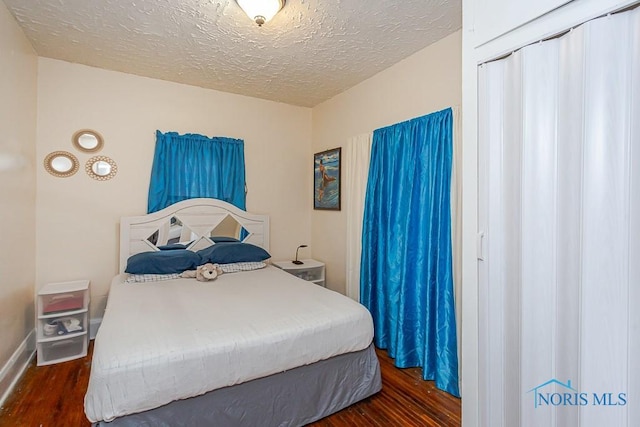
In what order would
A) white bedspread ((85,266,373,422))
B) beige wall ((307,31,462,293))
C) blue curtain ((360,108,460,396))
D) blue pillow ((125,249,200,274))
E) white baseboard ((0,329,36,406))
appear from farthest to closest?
1. blue pillow ((125,249,200,274))
2. beige wall ((307,31,462,293))
3. blue curtain ((360,108,460,396))
4. white baseboard ((0,329,36,406))
5. white bedspread ((85,266,373,422))

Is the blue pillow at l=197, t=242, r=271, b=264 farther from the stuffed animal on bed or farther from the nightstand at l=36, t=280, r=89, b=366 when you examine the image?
the nightstand at l=36, t=280, r=89, b=366

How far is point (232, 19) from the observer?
85.7 inches

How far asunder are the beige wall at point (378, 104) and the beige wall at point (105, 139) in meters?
0.83

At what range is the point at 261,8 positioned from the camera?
6.24ft

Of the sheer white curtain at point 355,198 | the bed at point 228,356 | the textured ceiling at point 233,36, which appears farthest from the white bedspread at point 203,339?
the textured ceiling at point 233,36

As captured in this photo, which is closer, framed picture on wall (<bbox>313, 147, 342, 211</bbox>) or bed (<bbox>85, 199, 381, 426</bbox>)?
bed (<bbox>85, 199, 381, 426</bbox>)

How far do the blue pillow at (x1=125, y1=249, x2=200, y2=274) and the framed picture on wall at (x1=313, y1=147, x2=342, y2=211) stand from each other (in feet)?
5.34

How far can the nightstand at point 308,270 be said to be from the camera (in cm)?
361

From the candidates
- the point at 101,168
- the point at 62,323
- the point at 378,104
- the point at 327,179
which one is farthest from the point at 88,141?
the point at 378,104

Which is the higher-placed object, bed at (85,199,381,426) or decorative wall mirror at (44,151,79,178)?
decorative wall mirror at (44,151,79,178)

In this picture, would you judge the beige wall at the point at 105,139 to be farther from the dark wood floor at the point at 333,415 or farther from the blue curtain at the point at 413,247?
the blue curtain at the point at 413,247

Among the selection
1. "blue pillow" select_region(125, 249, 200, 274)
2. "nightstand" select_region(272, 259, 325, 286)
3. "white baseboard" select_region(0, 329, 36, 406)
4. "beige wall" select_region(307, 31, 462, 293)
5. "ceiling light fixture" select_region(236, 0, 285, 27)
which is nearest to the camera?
"ceiling light fixture" select_region(236, 0, 285, 27)

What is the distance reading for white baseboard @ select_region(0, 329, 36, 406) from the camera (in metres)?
2.06

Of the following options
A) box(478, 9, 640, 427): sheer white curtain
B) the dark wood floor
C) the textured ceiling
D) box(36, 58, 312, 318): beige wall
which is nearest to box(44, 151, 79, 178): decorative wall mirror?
box(36, 58, 312, 318): beige wall
